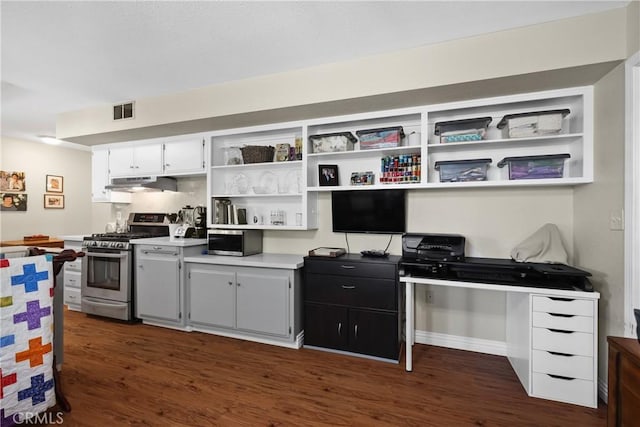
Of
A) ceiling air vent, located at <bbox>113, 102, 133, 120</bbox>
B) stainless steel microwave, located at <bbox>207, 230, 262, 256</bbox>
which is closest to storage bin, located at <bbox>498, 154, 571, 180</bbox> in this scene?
stainless steel microwave, located at <bbox>207, 230, 262, 256</bbox>

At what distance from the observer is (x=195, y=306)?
3455 mm

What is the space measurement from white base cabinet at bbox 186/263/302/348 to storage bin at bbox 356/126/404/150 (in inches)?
55.6

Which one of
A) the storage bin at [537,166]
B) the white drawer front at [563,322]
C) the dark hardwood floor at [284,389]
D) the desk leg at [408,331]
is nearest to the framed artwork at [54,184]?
the dark hardwood floor at [284,389]

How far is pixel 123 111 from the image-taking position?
373 cm

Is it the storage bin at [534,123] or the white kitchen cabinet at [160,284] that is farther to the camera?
the white kitchen cabinet at [160,284]

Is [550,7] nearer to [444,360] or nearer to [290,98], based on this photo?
[290,98]

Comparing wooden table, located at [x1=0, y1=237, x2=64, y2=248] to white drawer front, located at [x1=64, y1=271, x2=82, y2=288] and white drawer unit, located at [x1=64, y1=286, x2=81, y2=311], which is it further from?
white drawer unit, located at [x1=64, y1=286, x2=81, y2=311]

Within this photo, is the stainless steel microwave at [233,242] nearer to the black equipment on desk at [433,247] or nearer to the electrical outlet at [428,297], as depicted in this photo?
the black equipment on desk at [433,247]

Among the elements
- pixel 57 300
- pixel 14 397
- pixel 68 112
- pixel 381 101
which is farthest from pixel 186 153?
pixel 14 397

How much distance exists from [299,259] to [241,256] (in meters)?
0.65

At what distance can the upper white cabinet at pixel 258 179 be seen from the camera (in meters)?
3.49

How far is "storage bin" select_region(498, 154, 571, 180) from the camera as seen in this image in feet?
8.26

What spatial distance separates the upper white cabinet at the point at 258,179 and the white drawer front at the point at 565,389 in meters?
2.27

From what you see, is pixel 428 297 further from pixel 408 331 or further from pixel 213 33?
pixel 213 33
